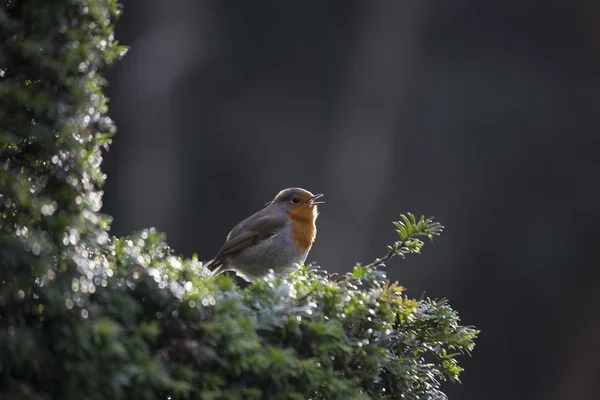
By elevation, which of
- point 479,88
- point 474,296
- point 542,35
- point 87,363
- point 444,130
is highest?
point 542,35

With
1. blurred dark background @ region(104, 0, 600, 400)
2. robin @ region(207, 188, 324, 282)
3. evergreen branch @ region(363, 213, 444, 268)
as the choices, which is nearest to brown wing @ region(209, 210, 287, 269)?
robin @ region(207, 188, 324, 282)

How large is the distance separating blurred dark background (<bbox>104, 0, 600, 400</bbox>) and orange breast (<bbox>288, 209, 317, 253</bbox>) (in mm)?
4630

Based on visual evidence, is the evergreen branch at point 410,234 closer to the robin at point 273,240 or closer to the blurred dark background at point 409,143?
the robin at point 273,240

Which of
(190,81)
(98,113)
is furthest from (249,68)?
(98,113)

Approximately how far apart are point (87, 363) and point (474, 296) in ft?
24.6

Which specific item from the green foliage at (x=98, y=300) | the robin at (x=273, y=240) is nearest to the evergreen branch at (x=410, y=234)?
the green foliage at (x=98, y=300)

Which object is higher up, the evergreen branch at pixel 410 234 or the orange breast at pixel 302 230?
the orange breast at pixel 302 230

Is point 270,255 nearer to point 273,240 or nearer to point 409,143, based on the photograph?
point 273,240

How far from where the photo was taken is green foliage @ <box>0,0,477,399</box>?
0.95 meters

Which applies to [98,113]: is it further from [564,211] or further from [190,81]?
[190,81]

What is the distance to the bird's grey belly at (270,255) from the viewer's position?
10.8 feet

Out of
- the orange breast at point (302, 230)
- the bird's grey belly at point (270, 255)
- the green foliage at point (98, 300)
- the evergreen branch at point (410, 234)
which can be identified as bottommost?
the green foliage at point (98, 300)

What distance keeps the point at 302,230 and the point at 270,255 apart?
0.20 meters

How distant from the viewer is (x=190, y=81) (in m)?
9.45
